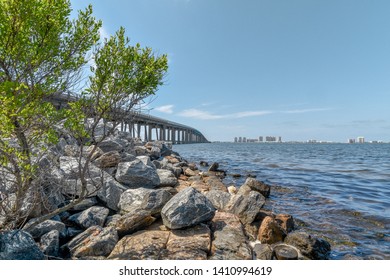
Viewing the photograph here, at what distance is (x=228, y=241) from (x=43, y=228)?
5162 millimetres

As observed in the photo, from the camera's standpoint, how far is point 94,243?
527cm

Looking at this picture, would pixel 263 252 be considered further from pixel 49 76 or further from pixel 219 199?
pixel 49 76

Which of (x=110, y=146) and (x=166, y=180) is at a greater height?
(x=110, y=146)

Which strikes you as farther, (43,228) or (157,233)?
(157,233)

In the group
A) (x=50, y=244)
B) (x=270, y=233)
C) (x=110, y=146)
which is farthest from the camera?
(x=110, y=146)

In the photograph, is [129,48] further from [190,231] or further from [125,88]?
[190,231]

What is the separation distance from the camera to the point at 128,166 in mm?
9969

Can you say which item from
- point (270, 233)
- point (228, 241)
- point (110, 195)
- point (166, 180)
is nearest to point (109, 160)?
point (166, 180)

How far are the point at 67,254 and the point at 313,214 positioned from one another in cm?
996

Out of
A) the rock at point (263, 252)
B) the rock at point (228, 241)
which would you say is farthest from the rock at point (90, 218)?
the rock at point (263, 252)

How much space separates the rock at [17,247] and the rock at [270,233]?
5.88 m

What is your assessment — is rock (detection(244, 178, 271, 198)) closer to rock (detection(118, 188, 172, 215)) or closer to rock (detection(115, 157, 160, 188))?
rock (detection(115, 157, 160, 188))

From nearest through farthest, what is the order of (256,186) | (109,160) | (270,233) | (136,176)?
1. (270,233)
2. (136,176)
3. (109,160)
4. (256,186)

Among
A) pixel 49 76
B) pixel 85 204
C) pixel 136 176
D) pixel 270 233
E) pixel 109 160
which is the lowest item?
pixel 270 233
